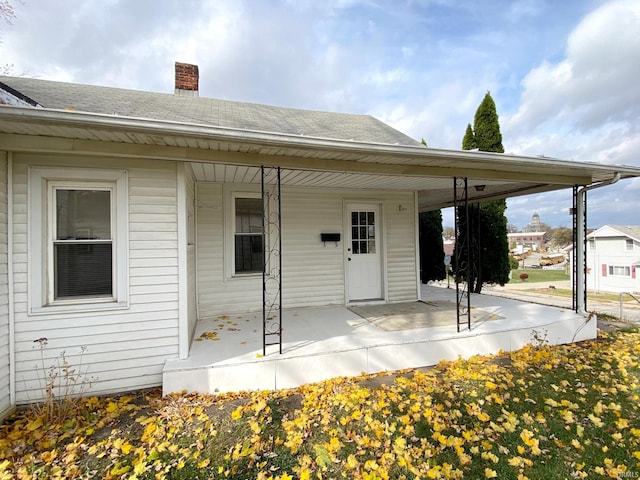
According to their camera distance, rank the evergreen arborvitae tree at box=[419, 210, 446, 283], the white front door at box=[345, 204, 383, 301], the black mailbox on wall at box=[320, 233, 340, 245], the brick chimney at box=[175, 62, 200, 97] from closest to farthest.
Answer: the black mailbox on wall at box=[320, 233, 340, 245]
the white front door at box=[345, 204, 383, 301]
the brick chimney at box=[175, 62, 200, 97]
the evergreen arborvitae tree at box=[419, 210, 446, 283]

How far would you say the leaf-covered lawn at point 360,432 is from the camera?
2.18 m

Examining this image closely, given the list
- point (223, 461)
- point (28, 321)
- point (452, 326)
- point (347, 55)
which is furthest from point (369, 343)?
point (347, 55)

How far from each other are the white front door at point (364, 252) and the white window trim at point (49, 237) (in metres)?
3.94

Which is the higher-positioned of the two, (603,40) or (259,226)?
(603,40)

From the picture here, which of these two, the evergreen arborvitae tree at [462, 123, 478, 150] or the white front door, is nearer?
the white front door

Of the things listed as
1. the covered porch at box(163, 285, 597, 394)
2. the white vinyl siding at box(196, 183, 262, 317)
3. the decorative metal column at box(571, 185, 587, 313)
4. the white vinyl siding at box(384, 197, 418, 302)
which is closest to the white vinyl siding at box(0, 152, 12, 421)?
the covered porch at box(163, 285, 597, 394)

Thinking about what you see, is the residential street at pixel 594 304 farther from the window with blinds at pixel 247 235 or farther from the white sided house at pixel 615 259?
the white sided house at pixel 615 259

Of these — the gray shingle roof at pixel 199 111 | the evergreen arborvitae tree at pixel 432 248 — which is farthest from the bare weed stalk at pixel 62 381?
the evergreen arborvitae tree at pixel 432 248

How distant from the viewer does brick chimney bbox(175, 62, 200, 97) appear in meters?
6.62

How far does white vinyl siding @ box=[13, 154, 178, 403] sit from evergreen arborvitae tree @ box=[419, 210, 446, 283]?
891 centimetres

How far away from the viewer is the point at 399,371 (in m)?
3.83

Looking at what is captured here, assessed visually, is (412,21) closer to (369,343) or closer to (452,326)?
(452,326)

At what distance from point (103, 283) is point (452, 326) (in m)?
4.70

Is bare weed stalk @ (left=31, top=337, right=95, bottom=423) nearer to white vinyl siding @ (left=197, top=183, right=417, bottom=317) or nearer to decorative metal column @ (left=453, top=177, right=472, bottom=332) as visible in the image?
white vinyl siding @ (left=197, top=183, right=417, bottom=317)
